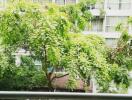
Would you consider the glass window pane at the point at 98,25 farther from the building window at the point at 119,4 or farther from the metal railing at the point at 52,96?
the metal railing at the point at 52,96

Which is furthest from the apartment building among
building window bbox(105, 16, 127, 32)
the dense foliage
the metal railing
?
the metal railing

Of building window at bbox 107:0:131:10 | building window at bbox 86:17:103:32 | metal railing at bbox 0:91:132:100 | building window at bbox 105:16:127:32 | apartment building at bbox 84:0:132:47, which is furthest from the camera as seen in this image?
building window at bbox 107:0:131:10

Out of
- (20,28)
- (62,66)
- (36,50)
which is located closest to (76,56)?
(62,66)

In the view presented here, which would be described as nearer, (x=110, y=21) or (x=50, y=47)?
(x=50, y=47)

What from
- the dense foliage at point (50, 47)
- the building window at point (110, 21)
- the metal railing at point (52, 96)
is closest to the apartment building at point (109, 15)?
the building window at point (110, 21)

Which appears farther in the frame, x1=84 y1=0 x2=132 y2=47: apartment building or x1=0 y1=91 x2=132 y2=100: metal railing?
x1=84 y1=0 x2=132 y2=47: apartment building

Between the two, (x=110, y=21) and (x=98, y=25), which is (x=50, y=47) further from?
(x=110, y=21)

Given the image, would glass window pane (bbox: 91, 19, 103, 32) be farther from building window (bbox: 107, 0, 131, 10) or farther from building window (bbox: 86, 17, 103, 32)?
building window (bbox: 107, 0, 131, 10)

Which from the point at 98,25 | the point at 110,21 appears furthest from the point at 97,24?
the point at 110,21

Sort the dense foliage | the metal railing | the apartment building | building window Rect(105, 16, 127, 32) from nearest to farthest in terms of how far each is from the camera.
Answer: the metal railing < the dense foliage < the apartment building < building window Rect(105, 16, 127, 32)

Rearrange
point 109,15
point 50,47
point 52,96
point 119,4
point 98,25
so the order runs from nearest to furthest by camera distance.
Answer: point 52,96 → point 50,47 → point 98,25 → point 109,15 → point 119,4

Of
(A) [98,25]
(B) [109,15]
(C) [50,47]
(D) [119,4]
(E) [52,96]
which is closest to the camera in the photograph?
(E) [52,96]

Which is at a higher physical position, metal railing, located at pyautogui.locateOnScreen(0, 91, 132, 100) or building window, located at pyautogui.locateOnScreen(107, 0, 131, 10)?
building window, located at pyautogui.locateOnScreen(107, 0, 131, 10)

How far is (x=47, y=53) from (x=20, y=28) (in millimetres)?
712
